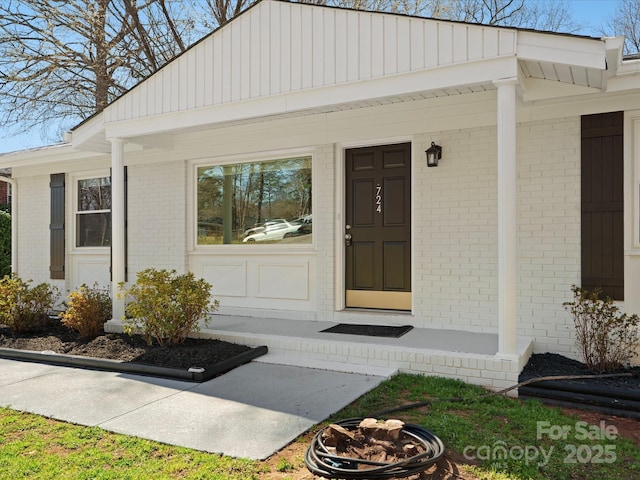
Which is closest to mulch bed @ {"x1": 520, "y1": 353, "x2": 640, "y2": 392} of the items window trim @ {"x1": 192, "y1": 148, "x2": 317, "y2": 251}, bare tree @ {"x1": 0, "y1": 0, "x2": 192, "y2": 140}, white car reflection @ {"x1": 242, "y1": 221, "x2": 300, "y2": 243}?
window trim @ {"x1": 192, "y1": 148, "x2": 317, "y2": 251}

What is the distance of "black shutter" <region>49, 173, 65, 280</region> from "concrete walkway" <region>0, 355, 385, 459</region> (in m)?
3.86

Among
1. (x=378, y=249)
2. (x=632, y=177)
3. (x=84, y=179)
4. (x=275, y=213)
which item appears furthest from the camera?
(x=84, y=179)

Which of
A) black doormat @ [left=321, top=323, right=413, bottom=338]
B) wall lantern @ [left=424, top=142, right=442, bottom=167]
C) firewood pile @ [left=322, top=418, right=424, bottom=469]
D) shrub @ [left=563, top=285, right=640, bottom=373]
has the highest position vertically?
wall lantern @ [left=424, top=142, right=442, bottom=167]

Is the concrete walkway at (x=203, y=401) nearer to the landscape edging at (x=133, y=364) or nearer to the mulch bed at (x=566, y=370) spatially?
the landscape edging at (x=133, y=364)

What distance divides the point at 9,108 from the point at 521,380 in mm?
12499

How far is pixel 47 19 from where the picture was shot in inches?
426

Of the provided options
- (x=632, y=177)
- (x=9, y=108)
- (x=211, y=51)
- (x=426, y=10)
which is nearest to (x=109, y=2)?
(x=9, y=108)

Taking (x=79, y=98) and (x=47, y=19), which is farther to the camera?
(x=79, y=98)

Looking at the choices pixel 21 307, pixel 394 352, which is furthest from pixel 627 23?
pixel 21 307

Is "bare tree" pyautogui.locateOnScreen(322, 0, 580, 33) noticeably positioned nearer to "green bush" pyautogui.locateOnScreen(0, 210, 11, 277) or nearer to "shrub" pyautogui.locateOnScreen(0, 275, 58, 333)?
"shrub" pyautogui.locateOnScreen(0, 275, 58, 333)

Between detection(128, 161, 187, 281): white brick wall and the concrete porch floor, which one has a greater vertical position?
detection(128, 161, 187, 281): white brick wall

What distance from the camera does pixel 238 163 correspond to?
6852 mm

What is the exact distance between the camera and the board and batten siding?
13.6 ft

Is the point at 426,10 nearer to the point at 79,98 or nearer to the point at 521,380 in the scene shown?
the point at 79,98
